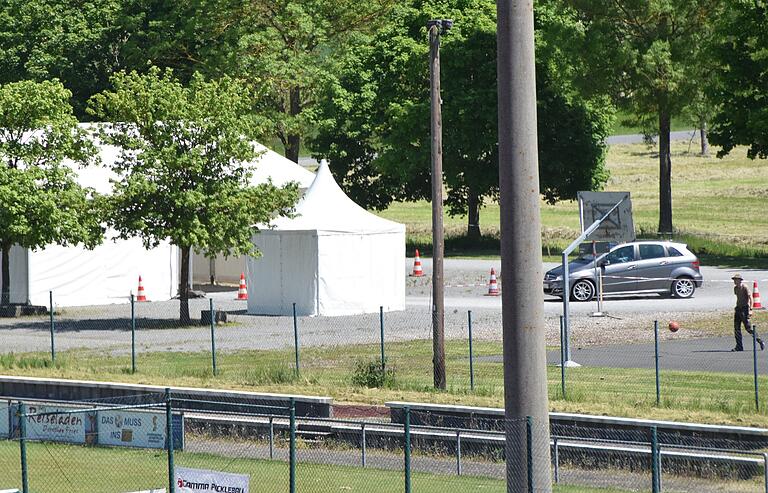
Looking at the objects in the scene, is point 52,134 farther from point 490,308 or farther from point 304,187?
point 490,308

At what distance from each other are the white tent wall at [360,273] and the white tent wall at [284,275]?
0.28 metres

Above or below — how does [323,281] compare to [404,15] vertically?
below

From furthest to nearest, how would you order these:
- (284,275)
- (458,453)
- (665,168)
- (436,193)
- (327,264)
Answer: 1. (665,168)
2. (284,275)
3. (327,264)
4. (436,193)
5. (458,453)

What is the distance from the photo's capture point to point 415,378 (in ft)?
81.3

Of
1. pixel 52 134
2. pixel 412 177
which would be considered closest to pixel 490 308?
pixel 52 134

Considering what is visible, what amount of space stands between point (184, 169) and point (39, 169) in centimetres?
540

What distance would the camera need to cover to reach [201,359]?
28125mm

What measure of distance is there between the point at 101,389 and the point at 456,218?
5797cm

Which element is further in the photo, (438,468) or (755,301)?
(755,301)

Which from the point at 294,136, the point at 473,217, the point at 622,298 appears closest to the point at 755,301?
the point at 622,298

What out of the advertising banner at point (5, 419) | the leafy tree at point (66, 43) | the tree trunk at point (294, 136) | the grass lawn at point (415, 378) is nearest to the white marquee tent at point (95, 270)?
the grass lawn at point (415, 378)

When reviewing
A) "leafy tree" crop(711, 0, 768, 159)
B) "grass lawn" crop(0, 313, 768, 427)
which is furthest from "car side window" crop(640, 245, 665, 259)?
"leafy tree" crop(711, 0, 768, 159)

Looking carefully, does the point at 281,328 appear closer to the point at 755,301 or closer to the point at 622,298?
the point at 622,298

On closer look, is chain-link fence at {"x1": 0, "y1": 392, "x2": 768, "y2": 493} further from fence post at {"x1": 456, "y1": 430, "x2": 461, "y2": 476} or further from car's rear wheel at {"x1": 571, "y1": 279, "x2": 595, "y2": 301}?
car's rear wheel at {"x1": 571, "y1": 279, "x2": 595, "y2": 301}
